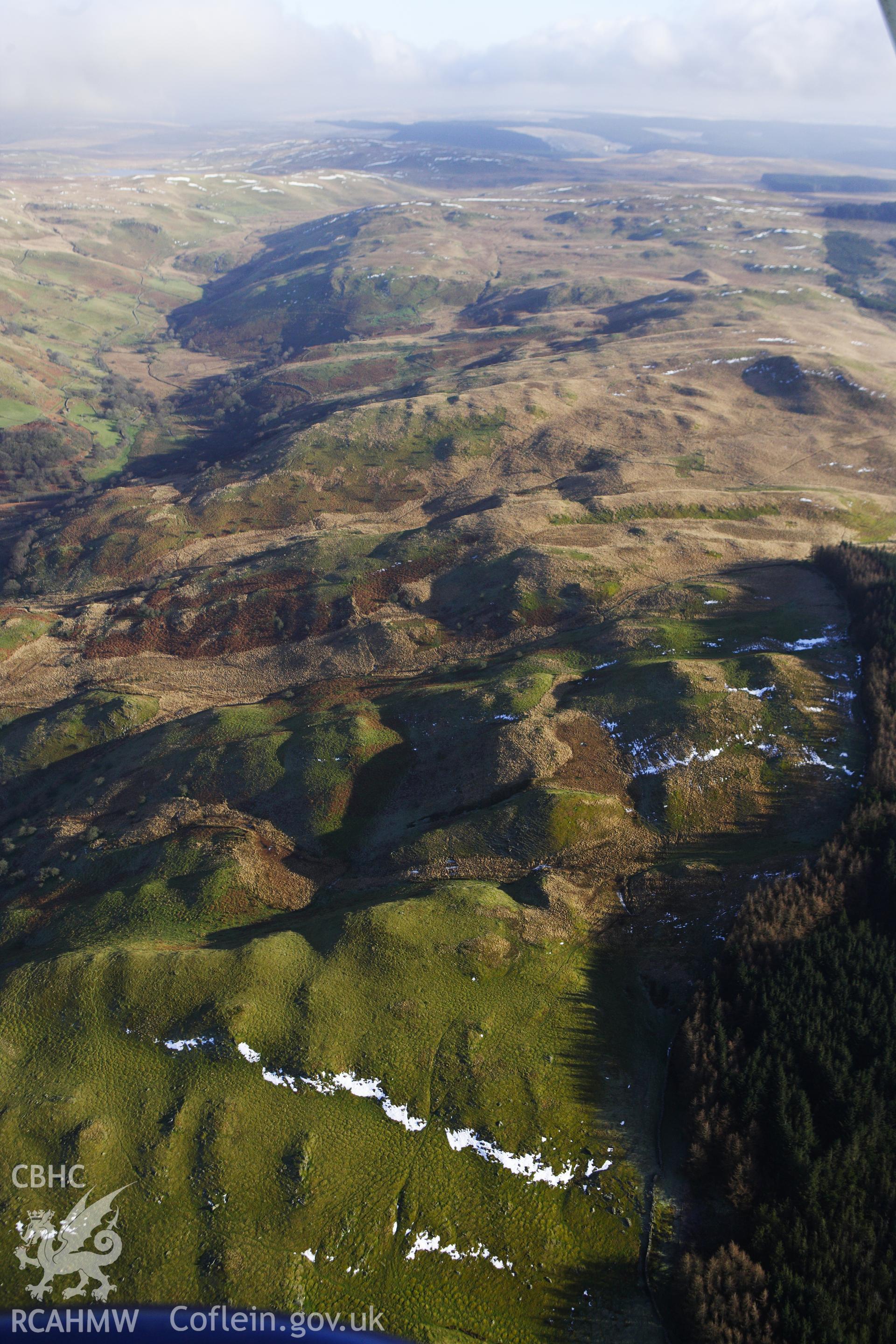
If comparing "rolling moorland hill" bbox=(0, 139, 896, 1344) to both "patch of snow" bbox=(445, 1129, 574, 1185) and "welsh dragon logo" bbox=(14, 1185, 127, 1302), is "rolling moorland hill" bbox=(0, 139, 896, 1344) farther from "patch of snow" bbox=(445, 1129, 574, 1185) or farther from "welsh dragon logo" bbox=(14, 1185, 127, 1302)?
"welsh dragon logo" bbox=(14, 1185, 127, 1302)

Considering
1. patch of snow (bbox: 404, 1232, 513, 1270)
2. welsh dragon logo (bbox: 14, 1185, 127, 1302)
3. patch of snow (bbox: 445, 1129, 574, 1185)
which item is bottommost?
welsh dragon logo (bbox: 14, 1185, 127, 1302)

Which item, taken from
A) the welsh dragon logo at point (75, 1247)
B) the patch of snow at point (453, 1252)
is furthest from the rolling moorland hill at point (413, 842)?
the welsh dragon logo at point (75, 1247)

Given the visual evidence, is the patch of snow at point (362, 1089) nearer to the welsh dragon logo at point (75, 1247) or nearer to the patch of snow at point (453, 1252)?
the patch of snow at point (453, 1252)

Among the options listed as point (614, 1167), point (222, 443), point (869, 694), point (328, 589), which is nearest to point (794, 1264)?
point (614, 1167)

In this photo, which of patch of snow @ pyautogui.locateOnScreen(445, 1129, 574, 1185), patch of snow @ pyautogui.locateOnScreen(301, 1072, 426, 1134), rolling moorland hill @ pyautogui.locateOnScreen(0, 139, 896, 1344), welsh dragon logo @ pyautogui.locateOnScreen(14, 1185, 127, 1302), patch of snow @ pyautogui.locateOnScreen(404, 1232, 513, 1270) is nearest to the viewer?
welsh dragon logo @ pyautogui.locateOnScreen(14, 1185, 127, 1302)

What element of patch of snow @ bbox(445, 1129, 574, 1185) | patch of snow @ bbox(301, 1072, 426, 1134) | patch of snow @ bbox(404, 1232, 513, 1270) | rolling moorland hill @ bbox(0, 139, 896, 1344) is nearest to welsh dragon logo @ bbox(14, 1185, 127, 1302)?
rolling moorland hill @ bbox(0, 139, 896, 1344)

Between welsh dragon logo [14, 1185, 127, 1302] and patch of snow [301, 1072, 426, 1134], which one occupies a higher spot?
patch of snow [301, 1072, 426, 1134]

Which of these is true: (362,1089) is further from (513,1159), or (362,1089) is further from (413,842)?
(413,842)
